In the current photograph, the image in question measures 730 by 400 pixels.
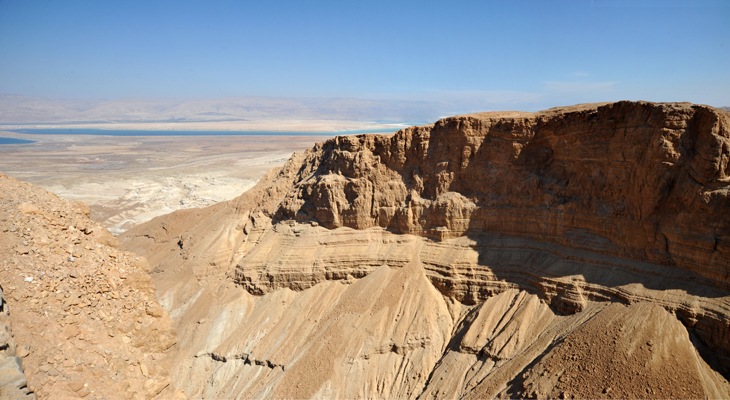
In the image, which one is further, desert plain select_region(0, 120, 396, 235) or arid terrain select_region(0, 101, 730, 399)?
desert plain select_region(0, 120, 396, 235)

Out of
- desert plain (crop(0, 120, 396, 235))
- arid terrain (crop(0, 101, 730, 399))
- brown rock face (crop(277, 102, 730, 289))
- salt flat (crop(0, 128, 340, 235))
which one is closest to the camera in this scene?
arid terrain (crop(0, 101, 730, 399))

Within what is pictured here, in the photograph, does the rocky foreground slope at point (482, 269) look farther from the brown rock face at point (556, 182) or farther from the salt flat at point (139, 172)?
the salt flat at point (139, 172)

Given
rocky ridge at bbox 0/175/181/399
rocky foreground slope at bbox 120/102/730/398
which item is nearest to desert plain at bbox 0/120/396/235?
rocky foreground slope at bbox 120/102/730/398

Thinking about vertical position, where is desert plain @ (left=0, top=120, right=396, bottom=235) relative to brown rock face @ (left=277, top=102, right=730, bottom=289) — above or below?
below

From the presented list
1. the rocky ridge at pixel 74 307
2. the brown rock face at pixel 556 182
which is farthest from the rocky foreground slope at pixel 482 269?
the rocky ridge at pixel 74 307

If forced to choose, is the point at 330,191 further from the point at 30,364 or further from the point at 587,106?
the point at 30,364

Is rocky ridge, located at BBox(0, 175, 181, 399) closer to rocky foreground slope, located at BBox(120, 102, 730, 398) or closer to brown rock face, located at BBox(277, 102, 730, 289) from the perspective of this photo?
rocky foreground slope, located at BBox(120, 102, 730, 398)
